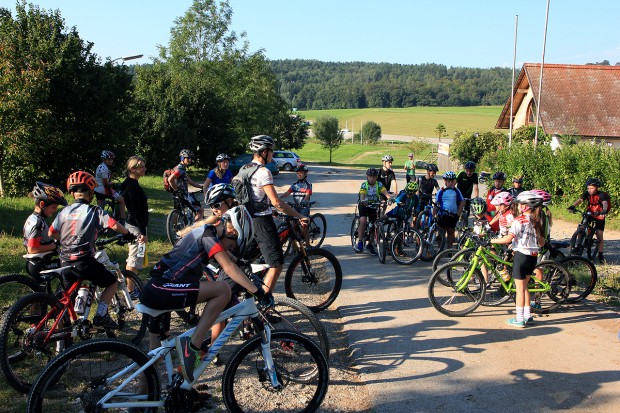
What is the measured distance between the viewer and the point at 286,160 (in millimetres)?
42312

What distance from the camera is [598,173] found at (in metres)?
18.0

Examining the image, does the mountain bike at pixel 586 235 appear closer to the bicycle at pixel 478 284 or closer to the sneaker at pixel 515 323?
the bicycle at pixel 478 284

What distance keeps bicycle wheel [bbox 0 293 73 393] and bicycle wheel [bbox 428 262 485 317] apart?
4.38m

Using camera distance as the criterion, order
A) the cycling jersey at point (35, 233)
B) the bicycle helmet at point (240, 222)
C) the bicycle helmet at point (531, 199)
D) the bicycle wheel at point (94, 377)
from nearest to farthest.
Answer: the bicycle wheel at point (94, 377), the bicycle helmet at point (240, 222), the cycling jersey at point (35, 233), the bicycle helmet at point (531, 199)

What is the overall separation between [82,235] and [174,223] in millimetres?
6614

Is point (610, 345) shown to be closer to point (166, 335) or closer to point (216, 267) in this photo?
point (216, 267)

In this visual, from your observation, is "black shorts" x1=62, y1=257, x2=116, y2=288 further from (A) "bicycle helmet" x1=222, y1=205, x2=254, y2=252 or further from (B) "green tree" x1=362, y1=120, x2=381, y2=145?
(B) "green tree" x1=362, y1=120, x2=381, y2=145

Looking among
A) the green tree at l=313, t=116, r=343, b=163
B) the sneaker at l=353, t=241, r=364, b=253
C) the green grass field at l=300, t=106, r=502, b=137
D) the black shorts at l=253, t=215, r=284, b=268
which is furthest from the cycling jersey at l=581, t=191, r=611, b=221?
the green grass field at l=300, t=106, r=502, b=137

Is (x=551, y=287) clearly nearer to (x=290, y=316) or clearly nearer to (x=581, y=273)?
(x=581, y=273)

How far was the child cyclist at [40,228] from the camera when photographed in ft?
17.8

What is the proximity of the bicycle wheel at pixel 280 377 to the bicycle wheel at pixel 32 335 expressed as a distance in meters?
1.90

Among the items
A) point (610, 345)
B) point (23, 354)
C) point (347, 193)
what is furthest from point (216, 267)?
point (347, 193)

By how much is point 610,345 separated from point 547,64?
107 ft

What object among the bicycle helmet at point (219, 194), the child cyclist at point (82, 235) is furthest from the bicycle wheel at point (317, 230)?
the bicycle helmet at point (219, 194)
